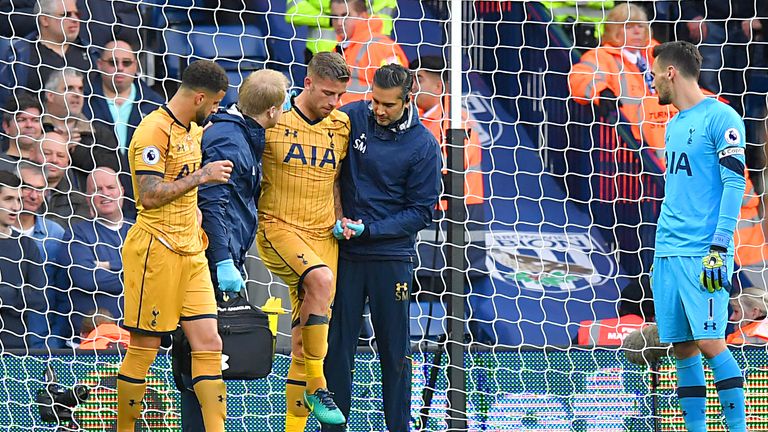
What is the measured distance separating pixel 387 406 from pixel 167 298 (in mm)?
1275

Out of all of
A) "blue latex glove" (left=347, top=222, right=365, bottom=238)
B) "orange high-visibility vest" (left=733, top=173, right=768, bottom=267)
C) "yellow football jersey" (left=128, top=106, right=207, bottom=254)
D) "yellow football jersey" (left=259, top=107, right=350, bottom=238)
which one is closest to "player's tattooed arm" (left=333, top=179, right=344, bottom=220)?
"yellow football jersey" (left=259, top=107, right=350, bottom=238)

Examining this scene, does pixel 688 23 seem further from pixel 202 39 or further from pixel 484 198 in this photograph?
pixel 202 39

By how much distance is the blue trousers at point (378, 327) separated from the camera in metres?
6.18

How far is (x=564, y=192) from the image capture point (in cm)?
871

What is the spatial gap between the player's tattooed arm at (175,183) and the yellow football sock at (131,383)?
692 mm

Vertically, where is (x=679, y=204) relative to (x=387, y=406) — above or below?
above

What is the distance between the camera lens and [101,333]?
7.55 m

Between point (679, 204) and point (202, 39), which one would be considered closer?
point (679, 204)

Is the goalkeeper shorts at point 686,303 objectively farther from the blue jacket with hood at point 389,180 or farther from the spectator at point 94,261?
the spectator at point 94,261

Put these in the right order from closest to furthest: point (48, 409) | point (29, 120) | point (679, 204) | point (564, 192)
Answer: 1. point (679, 204)
2. point (48, 409)
3. point (29, 120)
4. point (564, 192)

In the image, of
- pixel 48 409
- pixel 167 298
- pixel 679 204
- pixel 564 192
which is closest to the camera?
pixel 167 298

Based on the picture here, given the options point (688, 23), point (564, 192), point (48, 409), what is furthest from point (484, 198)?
point (48, 409)

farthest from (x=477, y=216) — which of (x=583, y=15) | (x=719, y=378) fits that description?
(x=719, y=378)

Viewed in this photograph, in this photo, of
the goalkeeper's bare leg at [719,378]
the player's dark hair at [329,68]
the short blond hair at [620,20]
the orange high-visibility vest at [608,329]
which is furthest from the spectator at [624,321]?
the player's dark hair at [329,68]
